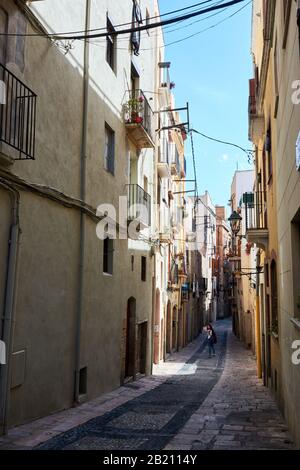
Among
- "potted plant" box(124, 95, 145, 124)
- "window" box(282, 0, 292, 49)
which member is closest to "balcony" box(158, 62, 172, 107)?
"potted plant" box(124, 95, 145, 124)

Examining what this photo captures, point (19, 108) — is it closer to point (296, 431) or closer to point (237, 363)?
point (296, 431)

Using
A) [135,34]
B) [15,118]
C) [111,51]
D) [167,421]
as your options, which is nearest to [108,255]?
[167,421]

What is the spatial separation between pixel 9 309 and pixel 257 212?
9322 millimetres

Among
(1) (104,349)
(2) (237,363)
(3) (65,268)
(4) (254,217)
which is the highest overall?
(4) (254,217)

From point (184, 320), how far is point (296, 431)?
87.6 ft

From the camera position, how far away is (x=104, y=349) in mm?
12281

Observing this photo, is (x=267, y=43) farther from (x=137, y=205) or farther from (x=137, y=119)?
(x=137, y=205)

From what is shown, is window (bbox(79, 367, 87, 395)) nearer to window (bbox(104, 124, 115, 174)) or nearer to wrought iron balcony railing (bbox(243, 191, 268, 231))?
window (bbox(104, 124, 115, 174))

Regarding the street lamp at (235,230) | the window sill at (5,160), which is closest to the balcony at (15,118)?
the window sill at (5,160)

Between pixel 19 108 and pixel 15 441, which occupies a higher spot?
pixel 19 108

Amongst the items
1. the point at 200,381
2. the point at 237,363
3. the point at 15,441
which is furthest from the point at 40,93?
→ the point at 237,363

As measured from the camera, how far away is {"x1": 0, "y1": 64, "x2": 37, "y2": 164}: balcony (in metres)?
7.42

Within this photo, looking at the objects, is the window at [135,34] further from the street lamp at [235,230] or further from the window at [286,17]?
the window at [286,17]

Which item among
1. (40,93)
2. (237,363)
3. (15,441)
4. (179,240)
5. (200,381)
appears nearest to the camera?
(15,441)
